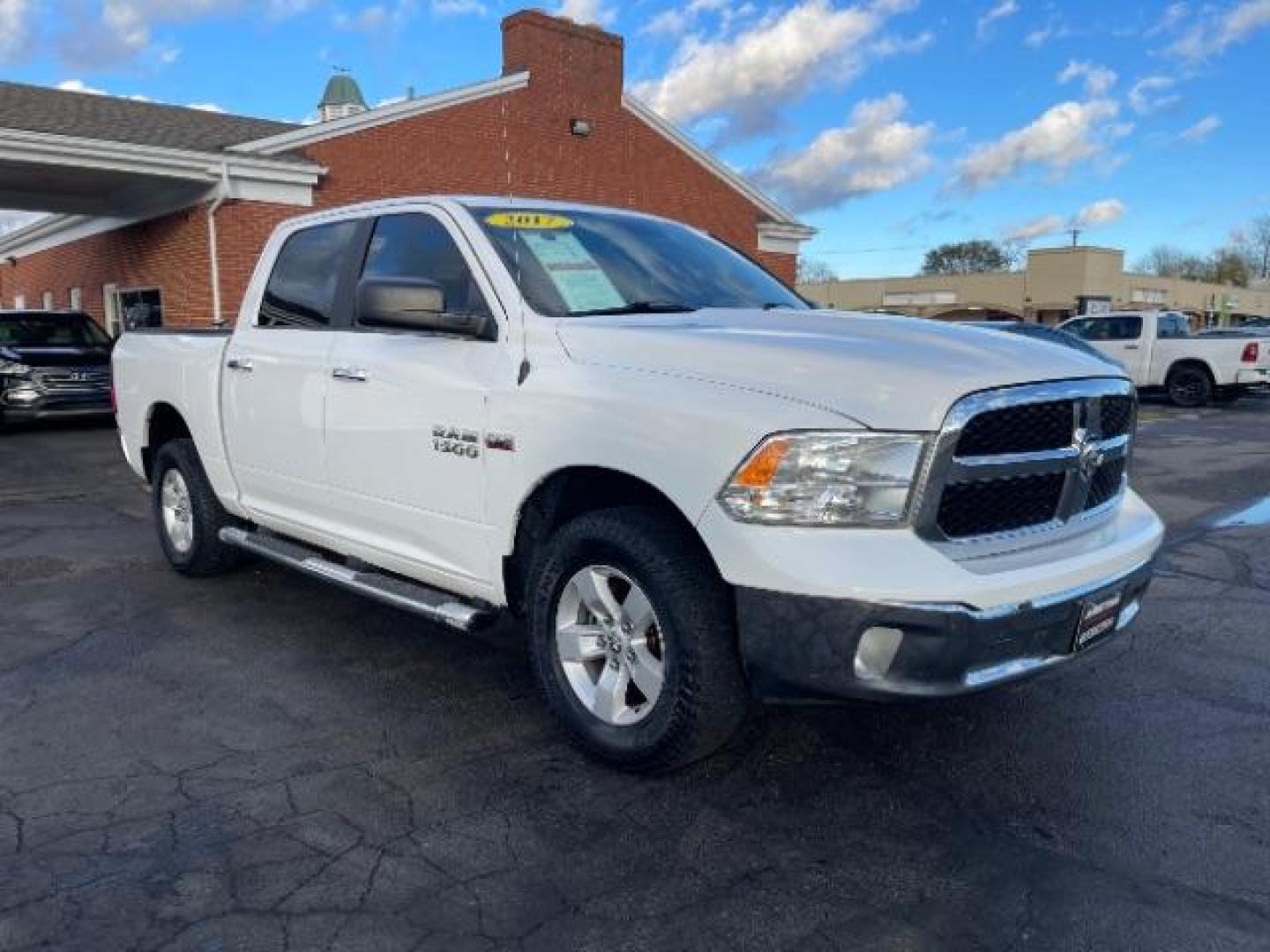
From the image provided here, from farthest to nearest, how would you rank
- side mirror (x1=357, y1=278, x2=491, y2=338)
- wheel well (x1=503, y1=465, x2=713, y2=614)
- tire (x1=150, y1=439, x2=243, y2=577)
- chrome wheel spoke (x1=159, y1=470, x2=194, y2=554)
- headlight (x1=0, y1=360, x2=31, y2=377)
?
1. headlight (x1=0, y1=360, x2=31, y2=377)
2. chrome wheel spoke (x1=159, y1=470, x2=194, y2=554)
3. tire (x1=150, y1=439, x2=243, y2=577)
4. side mirror (x1=357, y1=278, x2=491, y2=338)
5. wheel well (x1=503, y1=465, x2=713, y2=614)

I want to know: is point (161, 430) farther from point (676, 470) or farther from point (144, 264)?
point (144, 264)

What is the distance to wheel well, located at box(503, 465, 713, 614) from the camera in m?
3.41

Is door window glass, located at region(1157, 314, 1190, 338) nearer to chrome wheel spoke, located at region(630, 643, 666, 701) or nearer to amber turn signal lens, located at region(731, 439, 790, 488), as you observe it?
chrome wheel spoke, located at region(630, 643, 666, 701)

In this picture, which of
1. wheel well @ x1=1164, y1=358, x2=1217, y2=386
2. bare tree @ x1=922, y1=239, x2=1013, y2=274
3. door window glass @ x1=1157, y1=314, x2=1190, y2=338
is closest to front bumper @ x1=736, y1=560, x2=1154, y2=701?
wheel well @ x1=1164, y1=358, x2=1217, y2=386

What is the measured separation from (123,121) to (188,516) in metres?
13.8

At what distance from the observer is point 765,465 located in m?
2.88

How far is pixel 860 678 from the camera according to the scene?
2857 millimetres

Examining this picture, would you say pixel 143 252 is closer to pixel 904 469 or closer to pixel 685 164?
pixel 685 164

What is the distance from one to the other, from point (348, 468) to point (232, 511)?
1467mm

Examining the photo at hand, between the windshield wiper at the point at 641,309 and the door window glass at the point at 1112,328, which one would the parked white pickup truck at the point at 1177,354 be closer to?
the door window glass at the point at 1112,328

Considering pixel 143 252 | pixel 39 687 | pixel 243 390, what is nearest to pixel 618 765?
pixel 39 687

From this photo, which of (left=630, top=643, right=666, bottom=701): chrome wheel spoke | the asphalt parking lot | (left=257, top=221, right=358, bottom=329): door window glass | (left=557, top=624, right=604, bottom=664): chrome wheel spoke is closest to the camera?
the asphalt parking lot

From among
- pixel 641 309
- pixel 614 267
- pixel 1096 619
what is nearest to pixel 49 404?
pixel 614 267

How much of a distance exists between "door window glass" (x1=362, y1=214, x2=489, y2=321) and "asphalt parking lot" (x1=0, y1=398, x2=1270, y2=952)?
1.61 m
